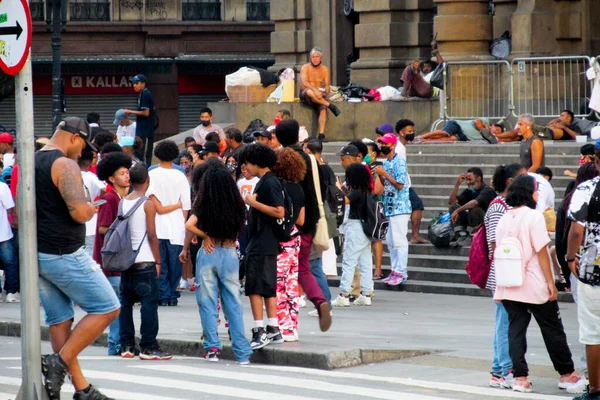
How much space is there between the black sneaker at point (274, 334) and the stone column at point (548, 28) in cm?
1353

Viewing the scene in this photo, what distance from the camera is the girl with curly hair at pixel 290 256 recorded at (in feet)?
38.5

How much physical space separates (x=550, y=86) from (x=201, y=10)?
73.9 ft

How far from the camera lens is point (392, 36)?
91.6 feet

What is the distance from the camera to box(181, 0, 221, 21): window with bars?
43.9 m

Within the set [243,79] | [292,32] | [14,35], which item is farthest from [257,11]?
[14,35]

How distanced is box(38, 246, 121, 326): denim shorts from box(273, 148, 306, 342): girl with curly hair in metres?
2.80

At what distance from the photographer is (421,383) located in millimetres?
10320

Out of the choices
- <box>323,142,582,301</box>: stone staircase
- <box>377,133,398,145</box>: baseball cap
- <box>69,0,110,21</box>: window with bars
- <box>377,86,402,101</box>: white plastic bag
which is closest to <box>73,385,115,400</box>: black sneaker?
<box>323,142,582,301</box>: stone staircase

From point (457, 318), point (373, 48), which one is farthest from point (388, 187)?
point (373, 48)

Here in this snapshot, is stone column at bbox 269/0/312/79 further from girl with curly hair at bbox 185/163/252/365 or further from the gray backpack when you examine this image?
girl with curly hair at bbox 185/163/252/365

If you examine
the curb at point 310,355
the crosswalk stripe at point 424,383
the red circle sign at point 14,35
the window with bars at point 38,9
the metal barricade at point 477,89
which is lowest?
the crosswalk stripe at point 424,383

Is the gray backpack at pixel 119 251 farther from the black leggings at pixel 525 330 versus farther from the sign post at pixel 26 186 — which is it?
the black leggings at pixel 525 330

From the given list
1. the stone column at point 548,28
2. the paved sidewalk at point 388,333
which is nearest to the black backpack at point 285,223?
the paved sidewalk at point 388,333

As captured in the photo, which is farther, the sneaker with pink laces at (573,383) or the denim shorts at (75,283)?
the sneaker with pink laces at (573,383)
